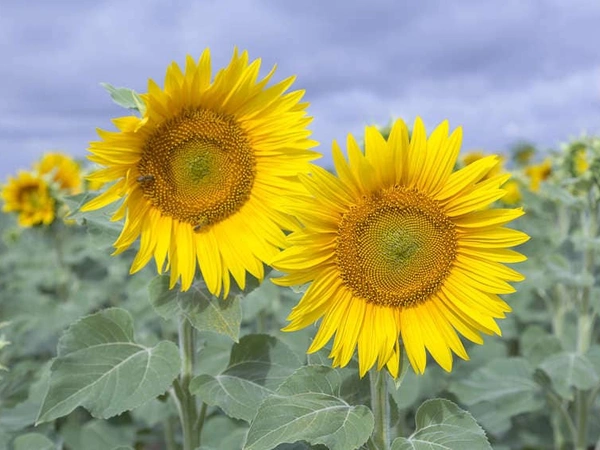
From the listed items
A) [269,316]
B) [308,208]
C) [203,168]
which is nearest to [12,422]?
[203,168]

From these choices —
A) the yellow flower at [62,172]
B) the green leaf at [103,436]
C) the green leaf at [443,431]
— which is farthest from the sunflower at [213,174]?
the yellow flower at [62,172]

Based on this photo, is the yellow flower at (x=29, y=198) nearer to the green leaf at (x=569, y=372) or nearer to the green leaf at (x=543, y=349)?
the green leaf at (x=543, y=349)

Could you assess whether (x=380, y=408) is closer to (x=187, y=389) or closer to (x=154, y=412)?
(x=187, y=389)

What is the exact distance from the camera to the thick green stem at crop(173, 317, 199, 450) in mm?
2271

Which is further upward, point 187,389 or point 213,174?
point 213,174

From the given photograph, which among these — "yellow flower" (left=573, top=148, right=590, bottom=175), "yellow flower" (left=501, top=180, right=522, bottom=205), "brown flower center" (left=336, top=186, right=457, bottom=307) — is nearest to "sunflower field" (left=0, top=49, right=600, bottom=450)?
"brown flower center" (left=336, top=186, right=457, bottom=307)

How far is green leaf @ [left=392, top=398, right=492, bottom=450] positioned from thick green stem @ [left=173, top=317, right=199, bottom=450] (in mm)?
708

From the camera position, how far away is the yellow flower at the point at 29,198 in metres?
5.31

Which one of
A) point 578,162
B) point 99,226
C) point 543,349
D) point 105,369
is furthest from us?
point 578,162

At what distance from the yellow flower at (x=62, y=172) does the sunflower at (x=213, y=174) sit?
385cm

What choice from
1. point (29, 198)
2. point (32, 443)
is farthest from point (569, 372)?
point (29, 198)

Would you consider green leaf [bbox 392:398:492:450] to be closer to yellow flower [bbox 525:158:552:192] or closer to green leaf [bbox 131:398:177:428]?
green leaf [bbox 131:398:177:428]

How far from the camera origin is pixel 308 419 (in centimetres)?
178

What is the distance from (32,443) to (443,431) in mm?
1436
